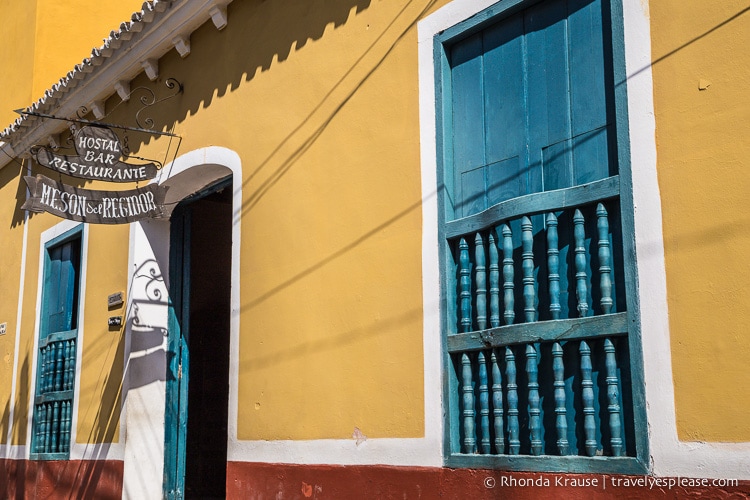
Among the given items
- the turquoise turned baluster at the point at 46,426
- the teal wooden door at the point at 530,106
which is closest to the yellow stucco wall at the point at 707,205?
the teal wooden door at the point at 530,106

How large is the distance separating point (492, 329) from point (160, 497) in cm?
421

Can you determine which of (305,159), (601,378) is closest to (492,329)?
(601,378)

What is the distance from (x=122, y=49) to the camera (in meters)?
8.03

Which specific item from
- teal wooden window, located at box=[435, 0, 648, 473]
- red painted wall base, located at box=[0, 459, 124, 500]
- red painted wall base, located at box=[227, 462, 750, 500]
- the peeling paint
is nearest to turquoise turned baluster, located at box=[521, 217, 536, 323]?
teal wooden window, located at box=[435, 0, 648, 473]

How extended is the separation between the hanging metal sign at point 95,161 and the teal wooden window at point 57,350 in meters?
2.24

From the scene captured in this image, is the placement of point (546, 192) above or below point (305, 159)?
below

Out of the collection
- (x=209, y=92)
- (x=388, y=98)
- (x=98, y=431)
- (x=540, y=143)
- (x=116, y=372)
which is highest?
(x=209, y=92)

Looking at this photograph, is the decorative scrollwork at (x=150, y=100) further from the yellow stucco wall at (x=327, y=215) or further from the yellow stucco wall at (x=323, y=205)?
the yellow stucco wall at (x=327, y=215)

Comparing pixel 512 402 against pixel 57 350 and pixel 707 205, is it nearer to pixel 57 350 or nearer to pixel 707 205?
pixel 707 205

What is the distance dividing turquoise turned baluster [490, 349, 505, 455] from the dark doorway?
3822mm

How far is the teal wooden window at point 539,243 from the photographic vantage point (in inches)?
160

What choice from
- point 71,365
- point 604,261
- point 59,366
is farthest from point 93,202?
point 604,261

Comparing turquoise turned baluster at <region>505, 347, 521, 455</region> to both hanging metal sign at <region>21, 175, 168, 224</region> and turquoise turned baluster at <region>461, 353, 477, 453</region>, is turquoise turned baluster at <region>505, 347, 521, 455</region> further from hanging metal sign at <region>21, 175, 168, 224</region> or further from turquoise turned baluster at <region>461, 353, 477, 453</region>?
hanging metal sign at <region>21, 175, 168, 224</region>

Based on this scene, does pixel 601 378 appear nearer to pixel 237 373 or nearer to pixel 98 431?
pixel 237 373
